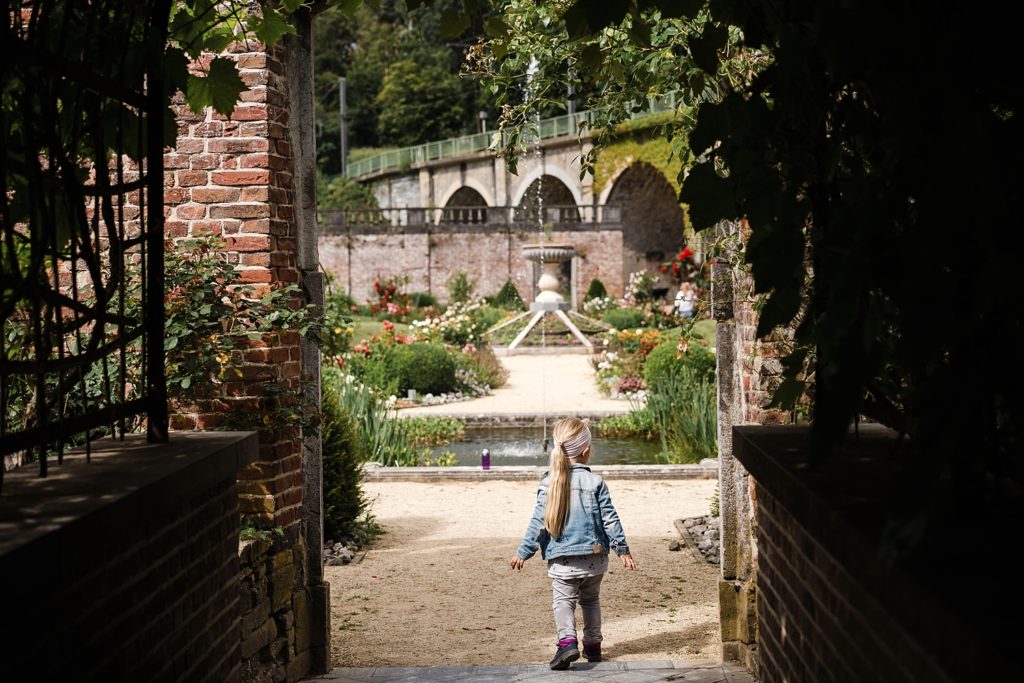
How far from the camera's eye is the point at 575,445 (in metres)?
5.40

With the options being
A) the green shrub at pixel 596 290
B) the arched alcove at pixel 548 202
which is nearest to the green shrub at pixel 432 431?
the green shrub at pixel 596 290

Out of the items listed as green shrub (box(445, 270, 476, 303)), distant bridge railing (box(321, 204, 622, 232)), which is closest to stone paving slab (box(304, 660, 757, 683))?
green shrub (box(445, 270, 476, 303))

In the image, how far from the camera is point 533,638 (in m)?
6.11

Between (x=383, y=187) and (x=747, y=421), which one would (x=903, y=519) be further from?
(x=383, y=187)

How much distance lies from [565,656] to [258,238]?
2264 millimetres

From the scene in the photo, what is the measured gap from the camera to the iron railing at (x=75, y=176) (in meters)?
2.30

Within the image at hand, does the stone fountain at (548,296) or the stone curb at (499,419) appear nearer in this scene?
the stone curb at (499,419)

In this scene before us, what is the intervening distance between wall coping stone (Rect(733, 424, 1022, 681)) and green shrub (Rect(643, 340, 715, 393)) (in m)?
10.4

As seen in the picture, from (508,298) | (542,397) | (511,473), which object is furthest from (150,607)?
(508,298)

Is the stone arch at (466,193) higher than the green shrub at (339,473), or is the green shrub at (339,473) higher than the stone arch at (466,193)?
the stone arch at (466,193)

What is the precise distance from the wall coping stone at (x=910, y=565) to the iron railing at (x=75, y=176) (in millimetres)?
1451

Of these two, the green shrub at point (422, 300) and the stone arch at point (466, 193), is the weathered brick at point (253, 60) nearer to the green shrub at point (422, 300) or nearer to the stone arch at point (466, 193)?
the green shrub at point (422, 300)

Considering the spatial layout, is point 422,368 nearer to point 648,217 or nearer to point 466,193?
point 648,217

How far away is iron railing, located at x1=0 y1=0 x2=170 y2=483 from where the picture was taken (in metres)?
2.30
